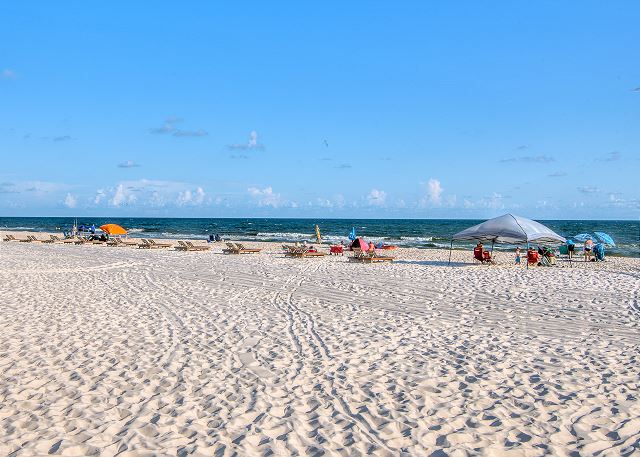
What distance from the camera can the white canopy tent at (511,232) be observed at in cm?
1792

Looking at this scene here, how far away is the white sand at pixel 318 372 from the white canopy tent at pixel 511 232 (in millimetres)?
5396

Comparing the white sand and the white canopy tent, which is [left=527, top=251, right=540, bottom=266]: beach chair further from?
the white sand

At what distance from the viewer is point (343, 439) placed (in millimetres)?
4531

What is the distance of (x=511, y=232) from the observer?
1803 centimetres

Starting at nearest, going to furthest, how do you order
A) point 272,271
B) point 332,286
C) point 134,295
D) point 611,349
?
point 611,349 → point 134,295 → point 332,286 → point 272,271

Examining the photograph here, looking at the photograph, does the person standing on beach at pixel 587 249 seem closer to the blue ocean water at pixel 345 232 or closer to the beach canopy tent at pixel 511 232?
the beach canopy tent at pixel 511 232

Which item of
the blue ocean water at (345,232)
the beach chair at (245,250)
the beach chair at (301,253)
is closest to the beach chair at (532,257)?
the beach chair at (301,253)

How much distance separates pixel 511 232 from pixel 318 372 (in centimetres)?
1370

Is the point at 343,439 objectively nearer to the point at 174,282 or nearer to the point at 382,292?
the point at 382,292

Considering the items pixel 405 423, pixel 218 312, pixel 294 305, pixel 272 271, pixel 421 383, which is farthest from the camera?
pixel 272 271

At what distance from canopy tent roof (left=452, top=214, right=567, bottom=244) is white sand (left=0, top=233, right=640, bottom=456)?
5.40 meters

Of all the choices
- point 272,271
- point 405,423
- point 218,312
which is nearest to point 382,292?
point 218,312

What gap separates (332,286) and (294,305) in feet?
9.74

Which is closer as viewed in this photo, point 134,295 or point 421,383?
point 421,383
